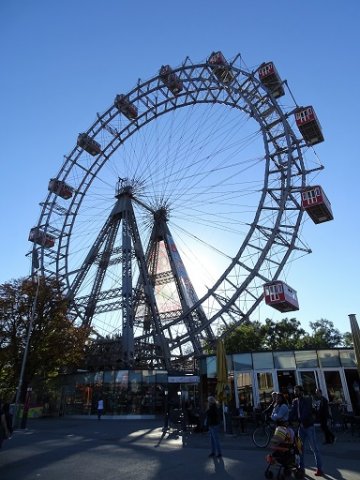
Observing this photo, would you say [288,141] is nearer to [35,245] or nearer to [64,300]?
[64,300]

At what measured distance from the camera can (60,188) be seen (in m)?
42.8

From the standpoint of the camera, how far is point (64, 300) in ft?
112

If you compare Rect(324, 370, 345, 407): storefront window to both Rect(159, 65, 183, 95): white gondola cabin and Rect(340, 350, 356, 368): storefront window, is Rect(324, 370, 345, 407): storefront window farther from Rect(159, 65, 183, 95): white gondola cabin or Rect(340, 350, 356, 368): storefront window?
Rect(159, 65, 183, 95): white gondola cabin

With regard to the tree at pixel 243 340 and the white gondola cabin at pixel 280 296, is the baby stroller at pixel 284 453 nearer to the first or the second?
the white gondola cabin at pixel 280 296

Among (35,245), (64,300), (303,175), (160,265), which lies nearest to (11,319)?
(64,300)

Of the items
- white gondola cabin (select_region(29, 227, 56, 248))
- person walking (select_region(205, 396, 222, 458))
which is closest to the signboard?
person walking (select_region(205, 396, 222, 458))

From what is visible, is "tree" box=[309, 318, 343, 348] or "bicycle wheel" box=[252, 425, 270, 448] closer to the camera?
"bicycle wheel" box=[252, 425, 270, 448]

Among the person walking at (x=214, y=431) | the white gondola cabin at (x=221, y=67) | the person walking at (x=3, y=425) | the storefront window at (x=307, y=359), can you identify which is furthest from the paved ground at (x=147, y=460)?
the white gondola cabin at (x=221, y=67)

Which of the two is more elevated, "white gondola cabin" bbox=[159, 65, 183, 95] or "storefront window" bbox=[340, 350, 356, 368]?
"white gondola cabin" bbox=[159, 65, 183, 95]

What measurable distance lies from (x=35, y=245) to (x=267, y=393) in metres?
30.7

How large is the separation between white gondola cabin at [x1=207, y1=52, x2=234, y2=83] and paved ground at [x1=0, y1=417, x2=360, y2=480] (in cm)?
→ 2977

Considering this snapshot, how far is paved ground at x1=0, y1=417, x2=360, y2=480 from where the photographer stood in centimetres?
825

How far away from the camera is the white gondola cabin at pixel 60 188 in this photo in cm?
4284

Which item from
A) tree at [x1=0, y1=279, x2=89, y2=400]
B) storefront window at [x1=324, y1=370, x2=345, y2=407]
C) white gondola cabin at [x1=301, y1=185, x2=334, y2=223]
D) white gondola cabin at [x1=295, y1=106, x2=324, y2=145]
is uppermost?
white gondola cabin at [x1=295, y1=106, x2=324, y2=145]
